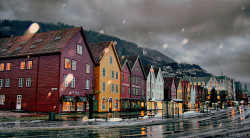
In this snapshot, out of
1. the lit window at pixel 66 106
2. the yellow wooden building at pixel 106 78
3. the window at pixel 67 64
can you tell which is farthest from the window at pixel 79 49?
the lit window at pixel 66 106

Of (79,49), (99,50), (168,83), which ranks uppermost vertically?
(99,50)

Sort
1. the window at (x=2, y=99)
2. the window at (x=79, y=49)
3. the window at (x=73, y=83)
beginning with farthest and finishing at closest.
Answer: the window at (x=79, y=49), the window at (x=2, y=99), the window at (x=73, y=83)

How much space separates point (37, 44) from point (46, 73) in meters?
6.44

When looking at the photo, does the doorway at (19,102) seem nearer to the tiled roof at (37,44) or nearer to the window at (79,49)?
the tiled roof at (37,44)

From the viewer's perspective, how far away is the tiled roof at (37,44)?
3679 cm

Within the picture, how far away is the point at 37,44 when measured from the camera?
3894 centimetres

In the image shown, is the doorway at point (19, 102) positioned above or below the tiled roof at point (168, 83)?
below

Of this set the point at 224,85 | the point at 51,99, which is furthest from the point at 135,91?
the point at 224,85

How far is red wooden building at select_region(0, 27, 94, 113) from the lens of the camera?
34938mm

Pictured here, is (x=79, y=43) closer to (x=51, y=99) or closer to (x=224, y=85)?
(x=51, y=99)

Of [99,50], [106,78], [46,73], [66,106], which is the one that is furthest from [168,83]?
[46,73]

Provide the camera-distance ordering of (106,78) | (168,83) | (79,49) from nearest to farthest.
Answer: (79,49) → (106,78) → (168,83)

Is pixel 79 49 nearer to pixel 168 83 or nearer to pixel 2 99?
pixel 2 99

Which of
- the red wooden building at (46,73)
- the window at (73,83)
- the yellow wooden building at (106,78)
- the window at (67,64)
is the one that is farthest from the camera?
the yellow wooden building at (106,78)
